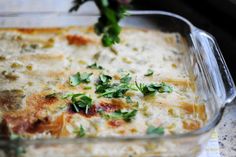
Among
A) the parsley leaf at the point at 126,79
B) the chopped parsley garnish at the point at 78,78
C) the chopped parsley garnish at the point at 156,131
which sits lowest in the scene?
the chopped parsley garnish at the point at 156,131

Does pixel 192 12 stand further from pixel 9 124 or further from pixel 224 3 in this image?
pixel 9 124

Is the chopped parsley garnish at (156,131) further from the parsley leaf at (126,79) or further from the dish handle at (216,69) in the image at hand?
the parsley leaf at (126,79)

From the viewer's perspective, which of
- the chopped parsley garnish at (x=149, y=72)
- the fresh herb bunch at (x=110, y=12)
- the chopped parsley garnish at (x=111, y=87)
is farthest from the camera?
the chopped parsley garnish at (x=149, y=72)

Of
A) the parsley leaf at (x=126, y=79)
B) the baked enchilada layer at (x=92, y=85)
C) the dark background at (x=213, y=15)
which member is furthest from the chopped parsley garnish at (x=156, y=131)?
the dark background at (x=213, y=15)

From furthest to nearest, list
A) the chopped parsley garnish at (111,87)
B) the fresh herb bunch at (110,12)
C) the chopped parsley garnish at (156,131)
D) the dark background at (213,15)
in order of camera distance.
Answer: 1. the dark background at (213,15)
2. the chopped parsley garnish at (111,87)
3. the chopped parsley garnish at (156,131)
4. the fresh herb bunch at (110,12)

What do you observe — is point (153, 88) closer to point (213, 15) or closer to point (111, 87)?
point (111, 87)

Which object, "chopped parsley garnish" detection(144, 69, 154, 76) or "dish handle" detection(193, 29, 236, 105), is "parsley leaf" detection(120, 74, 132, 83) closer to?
"chopped parsley garnish" detection(144, 69, 154, 76)

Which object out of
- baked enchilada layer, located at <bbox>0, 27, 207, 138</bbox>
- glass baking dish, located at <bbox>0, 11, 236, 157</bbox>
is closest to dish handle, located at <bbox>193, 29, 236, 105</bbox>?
glass baking dish, located at <bbox>0, 11, 236, 157</bbox>

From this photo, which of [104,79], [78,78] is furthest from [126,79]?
[78,78]

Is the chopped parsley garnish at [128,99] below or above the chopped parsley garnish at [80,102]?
below
